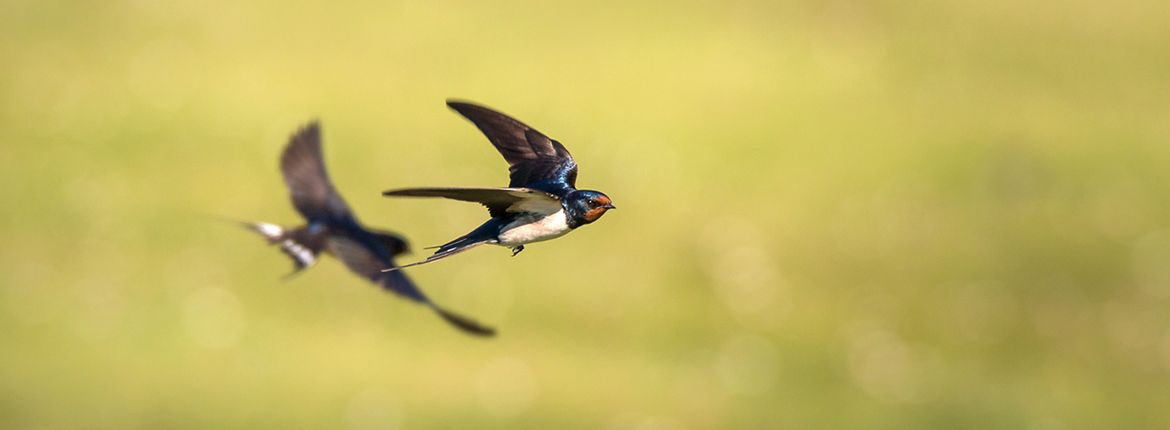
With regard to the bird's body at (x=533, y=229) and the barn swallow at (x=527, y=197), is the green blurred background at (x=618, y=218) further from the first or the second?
the bird's body at (x=533, y=229)

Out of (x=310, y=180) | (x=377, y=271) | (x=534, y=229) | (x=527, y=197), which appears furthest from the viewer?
(x=310, y=180)

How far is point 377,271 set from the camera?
5344mm

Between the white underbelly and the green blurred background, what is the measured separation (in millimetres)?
7072

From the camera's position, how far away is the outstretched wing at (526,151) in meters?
3.94

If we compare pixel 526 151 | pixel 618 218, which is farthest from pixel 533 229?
pixel 618 218

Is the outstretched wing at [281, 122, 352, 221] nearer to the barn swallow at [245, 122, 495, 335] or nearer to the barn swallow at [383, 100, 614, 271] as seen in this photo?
the barn swallow at [245, 122, 495, 335]

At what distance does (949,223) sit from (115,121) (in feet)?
21.1

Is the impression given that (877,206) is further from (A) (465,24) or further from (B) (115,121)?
(B) (115,121)

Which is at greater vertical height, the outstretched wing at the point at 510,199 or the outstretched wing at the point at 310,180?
the outstretched wing at the point at 310,180

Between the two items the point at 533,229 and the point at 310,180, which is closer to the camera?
the point at 533,229

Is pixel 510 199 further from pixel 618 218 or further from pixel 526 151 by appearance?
pixel 618 218

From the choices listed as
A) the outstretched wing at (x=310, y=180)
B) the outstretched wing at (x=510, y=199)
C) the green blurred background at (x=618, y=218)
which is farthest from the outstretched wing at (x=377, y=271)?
the green blurred background at (x=618, y=218)

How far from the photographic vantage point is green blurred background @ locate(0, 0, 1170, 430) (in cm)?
1105

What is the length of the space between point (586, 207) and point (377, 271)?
189 cm
